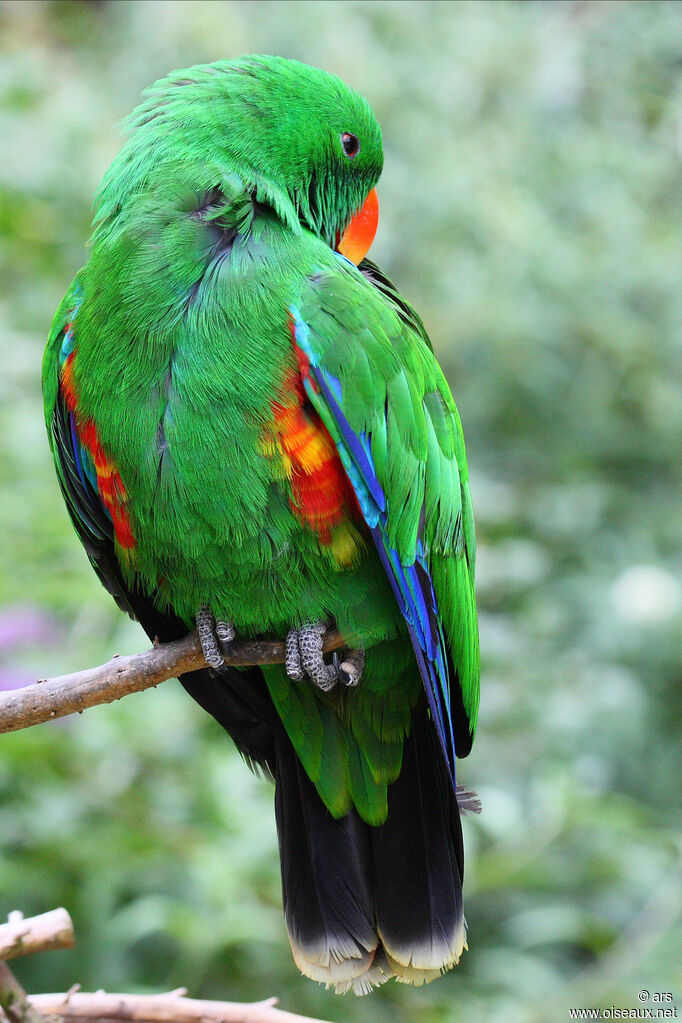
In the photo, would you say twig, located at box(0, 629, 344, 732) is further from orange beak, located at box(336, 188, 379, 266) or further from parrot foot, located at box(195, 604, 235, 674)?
orange beak, located at box(336, 188, 379, 266)

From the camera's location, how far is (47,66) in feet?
16.5

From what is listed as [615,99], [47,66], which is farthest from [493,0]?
[47,66]

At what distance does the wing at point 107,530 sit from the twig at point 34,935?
555 mm

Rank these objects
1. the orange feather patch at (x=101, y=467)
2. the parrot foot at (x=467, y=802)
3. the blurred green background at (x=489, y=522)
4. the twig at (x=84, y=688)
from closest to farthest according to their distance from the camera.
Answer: the twig at (x=84, y=688) → the orange feather patch at (x=101, y=467) → the parrot foot at (x=467, y=802) → the blurred green background at (x=489, y=522)

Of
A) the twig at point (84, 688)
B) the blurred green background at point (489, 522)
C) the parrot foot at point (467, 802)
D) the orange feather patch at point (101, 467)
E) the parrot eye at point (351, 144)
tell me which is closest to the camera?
the twig at point (84, 688)

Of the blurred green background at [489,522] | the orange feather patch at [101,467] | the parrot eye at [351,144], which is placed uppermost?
the parrot eye at [351,144]

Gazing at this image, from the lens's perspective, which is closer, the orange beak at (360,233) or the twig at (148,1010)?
the twig at (148,1010)

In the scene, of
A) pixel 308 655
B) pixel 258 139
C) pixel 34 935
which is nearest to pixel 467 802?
pixel 308 655

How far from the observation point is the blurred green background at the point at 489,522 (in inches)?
99.9

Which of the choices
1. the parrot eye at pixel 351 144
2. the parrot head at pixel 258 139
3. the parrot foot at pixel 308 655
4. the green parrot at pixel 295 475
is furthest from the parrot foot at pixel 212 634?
the parrot eye at pixel 351 144

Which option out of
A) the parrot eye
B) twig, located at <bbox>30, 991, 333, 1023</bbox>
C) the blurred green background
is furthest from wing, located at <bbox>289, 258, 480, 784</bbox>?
the blurred green background

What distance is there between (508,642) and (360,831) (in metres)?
1.29

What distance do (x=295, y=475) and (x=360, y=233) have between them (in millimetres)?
669

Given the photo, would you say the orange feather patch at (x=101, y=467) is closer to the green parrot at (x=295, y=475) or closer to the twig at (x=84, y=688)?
the green parrot at (x=295, y=475)
